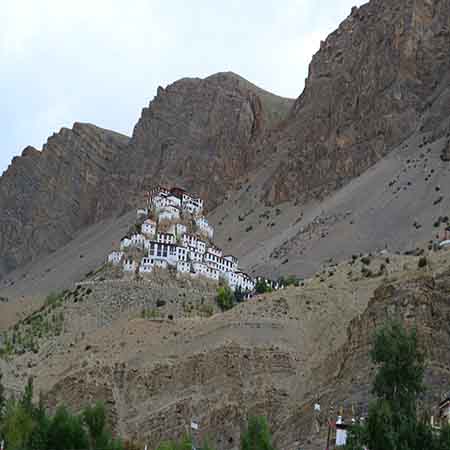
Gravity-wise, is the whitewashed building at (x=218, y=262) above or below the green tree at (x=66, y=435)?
above

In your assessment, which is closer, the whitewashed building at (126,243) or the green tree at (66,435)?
the green tree at (66,435)

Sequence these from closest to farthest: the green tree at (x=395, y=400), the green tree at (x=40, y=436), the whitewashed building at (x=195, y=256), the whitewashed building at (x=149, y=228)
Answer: the green tree at (x=395, y=400) → the green tree at (x=40, y=436) → the whitewashed building at (x=195, y=256) → the whitewashed building at (x=149, y=228)

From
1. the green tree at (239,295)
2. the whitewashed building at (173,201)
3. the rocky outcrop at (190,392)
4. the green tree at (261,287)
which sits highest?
the whitewashed building at (173,201)

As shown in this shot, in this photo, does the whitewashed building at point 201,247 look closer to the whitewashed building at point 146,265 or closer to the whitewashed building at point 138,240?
the whitewashed building at point 138,240

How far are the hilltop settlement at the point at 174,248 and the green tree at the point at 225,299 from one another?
5.41 m

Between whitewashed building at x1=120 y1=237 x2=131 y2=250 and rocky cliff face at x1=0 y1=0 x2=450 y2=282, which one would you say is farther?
rocky cliff face at x1=0 y1=0 x2=450 y2=282

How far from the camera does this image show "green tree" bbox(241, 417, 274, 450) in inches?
1938

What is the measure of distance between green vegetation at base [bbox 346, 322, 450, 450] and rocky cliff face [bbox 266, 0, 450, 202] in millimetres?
97726

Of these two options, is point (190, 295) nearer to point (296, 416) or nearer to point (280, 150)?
point (296, 416)

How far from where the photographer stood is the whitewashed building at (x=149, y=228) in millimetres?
110938

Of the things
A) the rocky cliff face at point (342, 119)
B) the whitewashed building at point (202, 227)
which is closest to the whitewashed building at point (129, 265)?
the whitewashed building at point (202, 227)

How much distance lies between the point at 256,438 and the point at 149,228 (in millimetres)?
62890

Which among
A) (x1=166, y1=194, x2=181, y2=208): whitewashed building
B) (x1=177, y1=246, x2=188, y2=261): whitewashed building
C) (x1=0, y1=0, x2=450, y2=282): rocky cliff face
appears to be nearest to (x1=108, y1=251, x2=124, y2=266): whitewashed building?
(x1=177, y1=246, x2=188, y2=261): whitewashed building

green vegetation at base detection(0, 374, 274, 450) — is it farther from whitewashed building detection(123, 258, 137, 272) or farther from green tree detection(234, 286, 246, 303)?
whitewashed building detection(123, 258, 137, 272)
